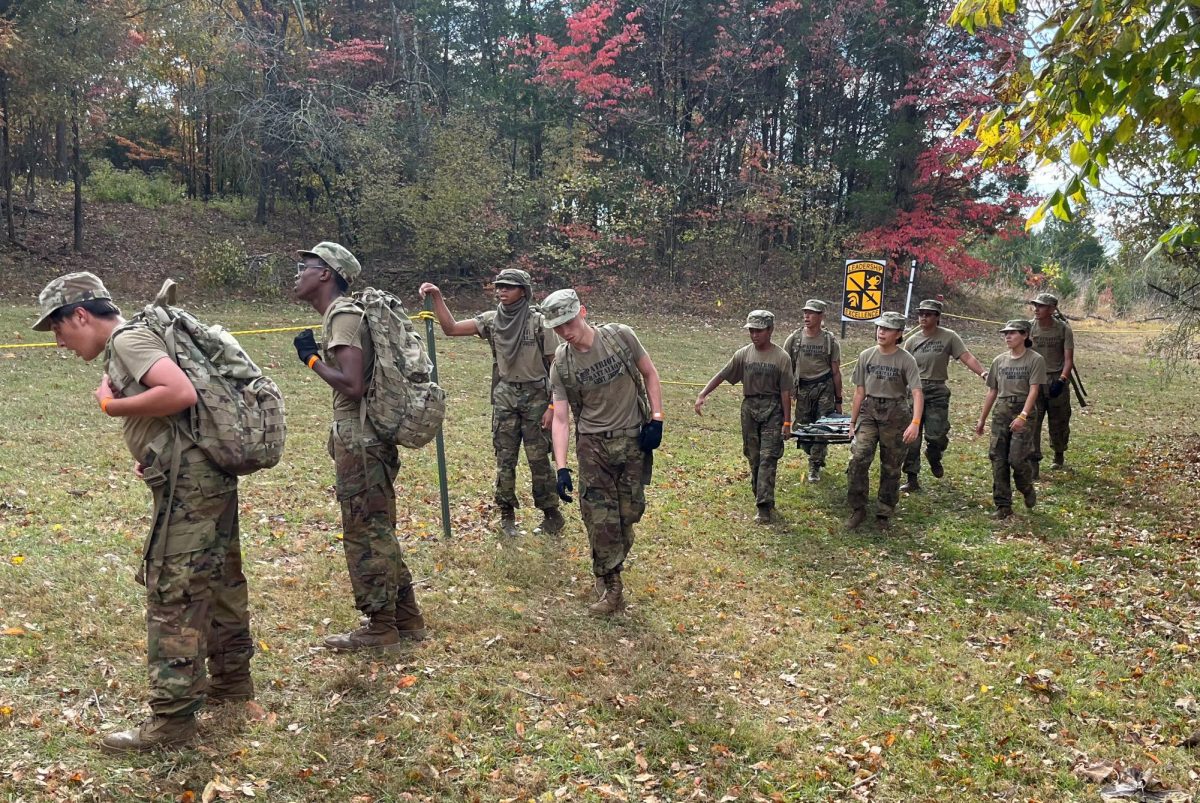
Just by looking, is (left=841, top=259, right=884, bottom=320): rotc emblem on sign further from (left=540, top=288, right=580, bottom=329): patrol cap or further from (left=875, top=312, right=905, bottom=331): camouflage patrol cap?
(left=540, top=288, right=580, bottom=329): patrol cap

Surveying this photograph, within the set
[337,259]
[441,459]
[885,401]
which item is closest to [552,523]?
[441,459]

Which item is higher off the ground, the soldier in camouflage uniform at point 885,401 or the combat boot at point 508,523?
the soldier in camouflage uniform at point 885,401

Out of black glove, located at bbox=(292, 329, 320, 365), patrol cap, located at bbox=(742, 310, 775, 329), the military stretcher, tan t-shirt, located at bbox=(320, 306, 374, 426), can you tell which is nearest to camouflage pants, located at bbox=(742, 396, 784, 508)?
the military stretcher

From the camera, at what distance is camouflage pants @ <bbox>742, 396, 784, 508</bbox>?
8375 mm

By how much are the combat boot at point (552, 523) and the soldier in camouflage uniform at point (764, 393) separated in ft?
5.75

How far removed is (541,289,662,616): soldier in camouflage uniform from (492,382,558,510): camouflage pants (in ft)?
4.11

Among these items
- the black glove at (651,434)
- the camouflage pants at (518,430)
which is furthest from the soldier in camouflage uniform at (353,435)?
the camouflage pants at (518,430)

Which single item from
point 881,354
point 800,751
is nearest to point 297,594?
point 800,751

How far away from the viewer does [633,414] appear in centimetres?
587

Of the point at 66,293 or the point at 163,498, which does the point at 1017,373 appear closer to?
the point at 163,498

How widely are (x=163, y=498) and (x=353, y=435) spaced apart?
1085mm

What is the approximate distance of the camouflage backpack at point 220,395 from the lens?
3.90 metres

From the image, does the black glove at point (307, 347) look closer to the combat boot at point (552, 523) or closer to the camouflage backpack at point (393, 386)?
the camouflage backpack at point (393, 386)

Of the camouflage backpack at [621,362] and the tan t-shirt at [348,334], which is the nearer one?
the tan t-shirt at [348,334]
